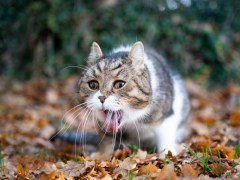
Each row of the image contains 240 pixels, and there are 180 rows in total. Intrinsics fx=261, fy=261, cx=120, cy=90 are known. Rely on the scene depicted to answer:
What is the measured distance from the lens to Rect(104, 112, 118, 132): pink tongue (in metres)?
2.33

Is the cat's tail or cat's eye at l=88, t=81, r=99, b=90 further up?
cat's eye at l=88, t=81, r=99, b=90

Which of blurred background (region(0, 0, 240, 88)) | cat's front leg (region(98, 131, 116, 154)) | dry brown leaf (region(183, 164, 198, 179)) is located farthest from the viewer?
blurred background (region(0, 0, 240, 88))

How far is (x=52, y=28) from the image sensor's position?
5527 mm

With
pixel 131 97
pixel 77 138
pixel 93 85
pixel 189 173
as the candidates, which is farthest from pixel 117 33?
pixel 189 173

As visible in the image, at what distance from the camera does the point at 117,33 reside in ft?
19.5

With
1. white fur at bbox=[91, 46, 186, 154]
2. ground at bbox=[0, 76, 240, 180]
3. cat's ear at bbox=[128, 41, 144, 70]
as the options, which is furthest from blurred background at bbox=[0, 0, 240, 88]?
cat's ear at bbox=[128, 41, 144, 70]

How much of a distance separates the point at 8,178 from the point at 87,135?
1583 millimetres

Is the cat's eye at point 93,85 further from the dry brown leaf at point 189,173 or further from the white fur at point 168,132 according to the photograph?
the dry brown leaf at point 189,173

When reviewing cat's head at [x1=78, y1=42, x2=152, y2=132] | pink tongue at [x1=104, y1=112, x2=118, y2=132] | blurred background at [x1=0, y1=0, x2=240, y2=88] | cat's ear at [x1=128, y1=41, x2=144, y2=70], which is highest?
blurred background at [x1=0, y1=0, x2=240, y2=88]

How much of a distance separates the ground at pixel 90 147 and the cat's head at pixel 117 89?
0.37 metres

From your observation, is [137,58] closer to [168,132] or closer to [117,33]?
[168,132]

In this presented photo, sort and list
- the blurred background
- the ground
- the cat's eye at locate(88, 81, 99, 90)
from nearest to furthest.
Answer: the ground, the cat's eye at locate(88, 81, 99, 90), the blurred background

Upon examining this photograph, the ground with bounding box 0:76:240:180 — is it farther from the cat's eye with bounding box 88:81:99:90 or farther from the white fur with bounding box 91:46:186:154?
the cat's eye with bounding box 88:81:99:90

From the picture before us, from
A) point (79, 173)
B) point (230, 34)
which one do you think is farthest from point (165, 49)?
point (79, 173)
